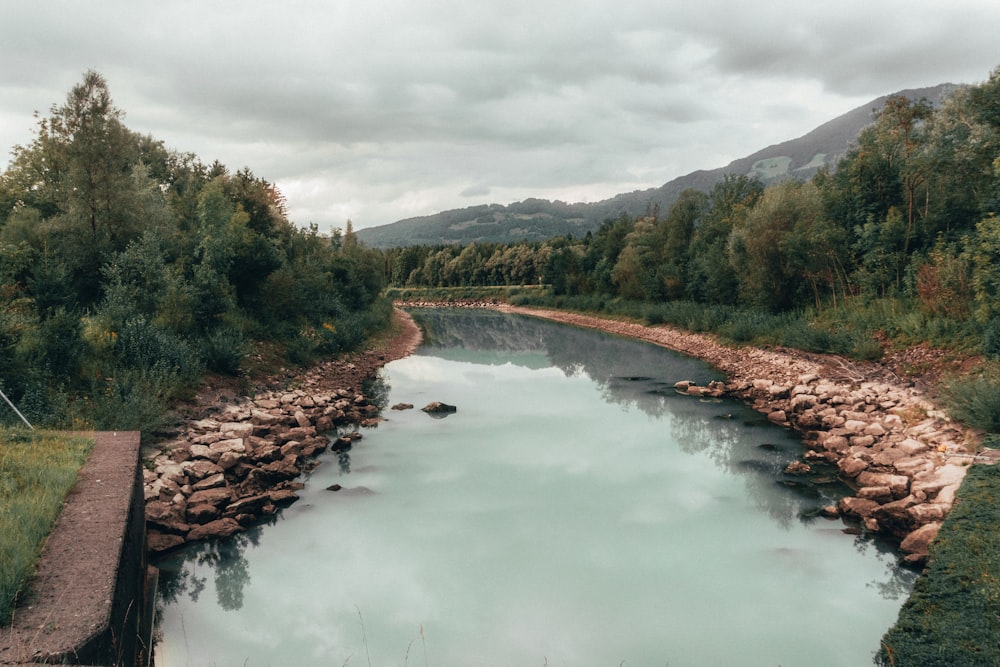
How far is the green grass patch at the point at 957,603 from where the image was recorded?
581 centimetres

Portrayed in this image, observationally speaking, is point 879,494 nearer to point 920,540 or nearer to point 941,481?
point 941,481

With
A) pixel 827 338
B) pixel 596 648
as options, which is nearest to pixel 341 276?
pixel 827 338

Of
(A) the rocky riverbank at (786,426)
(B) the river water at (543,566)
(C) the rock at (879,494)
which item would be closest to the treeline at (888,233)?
(A) the rocky riverbank at (786,426)

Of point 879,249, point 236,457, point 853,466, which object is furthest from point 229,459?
point 879,249

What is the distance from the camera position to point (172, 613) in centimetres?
812

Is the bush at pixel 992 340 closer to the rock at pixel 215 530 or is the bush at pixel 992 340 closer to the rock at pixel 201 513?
the rock at pixel 215 530

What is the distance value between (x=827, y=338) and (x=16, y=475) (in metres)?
25.7

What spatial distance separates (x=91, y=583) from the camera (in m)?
5.24

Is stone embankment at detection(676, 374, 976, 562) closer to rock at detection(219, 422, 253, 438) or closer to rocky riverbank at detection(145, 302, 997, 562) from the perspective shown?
rocky riverbank at detection(145, 302, 997, 562)

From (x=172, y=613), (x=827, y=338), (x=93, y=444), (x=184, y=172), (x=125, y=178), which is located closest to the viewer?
(x=172, y=613)

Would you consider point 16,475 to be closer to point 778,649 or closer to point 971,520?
point 778,649

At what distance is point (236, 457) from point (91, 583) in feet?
24.7

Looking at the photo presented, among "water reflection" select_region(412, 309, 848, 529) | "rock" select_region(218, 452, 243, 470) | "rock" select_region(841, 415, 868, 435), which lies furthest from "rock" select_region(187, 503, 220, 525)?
"rock" select_region(841, 415, 868, 435)

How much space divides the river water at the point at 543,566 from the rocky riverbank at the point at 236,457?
53 cm
